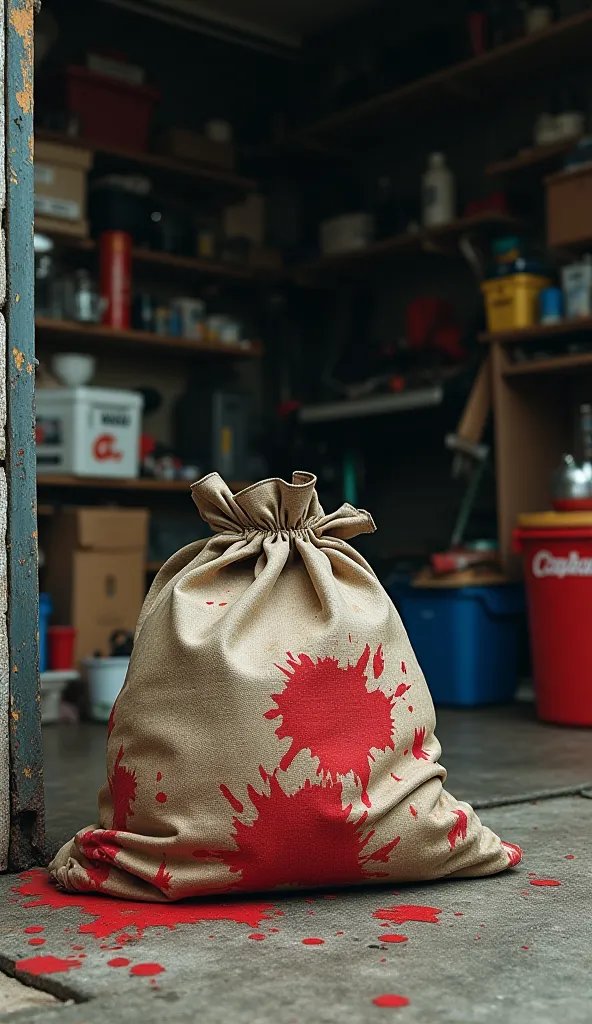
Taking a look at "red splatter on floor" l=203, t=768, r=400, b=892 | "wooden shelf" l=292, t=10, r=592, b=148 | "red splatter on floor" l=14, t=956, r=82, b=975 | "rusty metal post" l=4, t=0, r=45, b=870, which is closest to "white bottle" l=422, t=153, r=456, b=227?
"wooden shelf" l=292, t=10, r=592, b=148

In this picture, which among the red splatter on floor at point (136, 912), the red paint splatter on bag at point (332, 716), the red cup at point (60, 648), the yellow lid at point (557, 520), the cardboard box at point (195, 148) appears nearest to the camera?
the red splatter on floor at point (136, 912)

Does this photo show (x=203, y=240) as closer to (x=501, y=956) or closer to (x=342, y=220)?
(x=342, y=220)

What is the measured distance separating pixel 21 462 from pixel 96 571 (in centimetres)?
250

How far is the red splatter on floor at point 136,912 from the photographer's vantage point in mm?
1471

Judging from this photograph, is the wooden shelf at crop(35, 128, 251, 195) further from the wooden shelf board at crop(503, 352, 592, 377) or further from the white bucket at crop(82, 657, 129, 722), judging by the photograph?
the white bucket at crop(82, 657, 129, 722)

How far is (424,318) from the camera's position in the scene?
495 centimetres

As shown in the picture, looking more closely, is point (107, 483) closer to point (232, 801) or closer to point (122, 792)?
point (122, 792)

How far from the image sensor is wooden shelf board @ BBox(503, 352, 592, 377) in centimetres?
402

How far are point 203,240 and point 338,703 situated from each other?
4024mm

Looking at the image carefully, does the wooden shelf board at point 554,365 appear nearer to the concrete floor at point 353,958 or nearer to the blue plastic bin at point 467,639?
the blue plastic bin at point 467,639

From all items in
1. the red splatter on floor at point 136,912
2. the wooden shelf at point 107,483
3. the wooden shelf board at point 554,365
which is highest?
A: the wooden shelf board at point 554,365

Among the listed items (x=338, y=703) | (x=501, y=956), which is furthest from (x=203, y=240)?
(x=501, y=956)

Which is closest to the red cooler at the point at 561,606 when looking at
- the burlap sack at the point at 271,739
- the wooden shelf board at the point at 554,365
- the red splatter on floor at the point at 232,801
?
the wooden shelf board at the point at 554,365

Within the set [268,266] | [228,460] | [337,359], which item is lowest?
[228,460]
